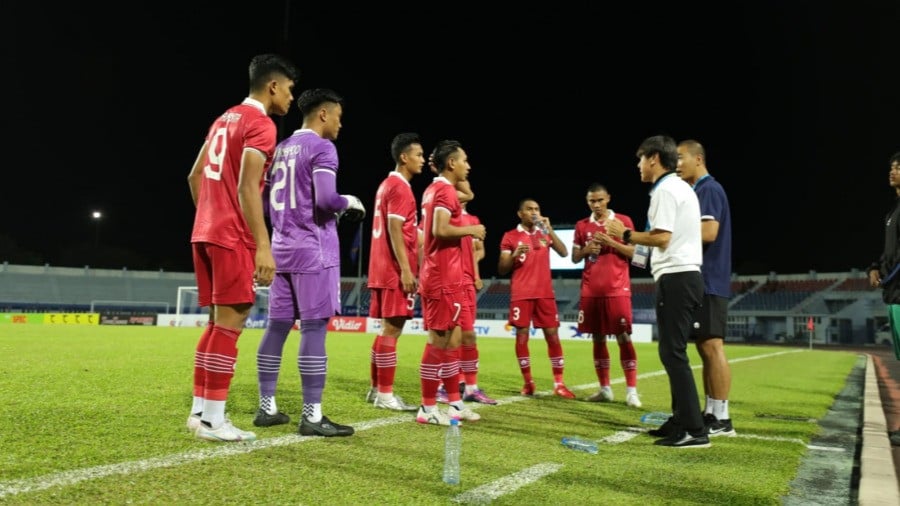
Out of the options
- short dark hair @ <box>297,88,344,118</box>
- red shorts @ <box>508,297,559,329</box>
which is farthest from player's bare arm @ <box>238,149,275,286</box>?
red shorts @ <box>508,297,559,329</box>

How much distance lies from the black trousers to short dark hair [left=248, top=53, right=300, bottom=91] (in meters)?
3.05

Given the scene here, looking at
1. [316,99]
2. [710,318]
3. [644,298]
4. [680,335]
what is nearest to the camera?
[680,335]

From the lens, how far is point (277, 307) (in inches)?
162

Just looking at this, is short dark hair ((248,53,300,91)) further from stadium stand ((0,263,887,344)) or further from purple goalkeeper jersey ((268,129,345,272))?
stadium stand ((0,263,887,344))

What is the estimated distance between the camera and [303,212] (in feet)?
13.2

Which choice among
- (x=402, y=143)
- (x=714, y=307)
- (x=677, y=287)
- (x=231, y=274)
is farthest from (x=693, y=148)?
(x=231, y=274)

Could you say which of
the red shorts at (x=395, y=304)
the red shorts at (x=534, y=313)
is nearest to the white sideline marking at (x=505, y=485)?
the red shorts at (x=395, y=304)

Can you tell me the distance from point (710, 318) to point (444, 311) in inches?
83.4

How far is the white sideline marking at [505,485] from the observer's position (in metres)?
2.47

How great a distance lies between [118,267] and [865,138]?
7589cm

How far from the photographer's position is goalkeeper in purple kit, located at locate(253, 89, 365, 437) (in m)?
3.92

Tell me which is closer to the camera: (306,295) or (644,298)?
(306,295)

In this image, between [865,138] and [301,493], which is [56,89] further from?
[865,138]

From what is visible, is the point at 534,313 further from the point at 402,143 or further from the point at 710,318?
the point at 402,143
